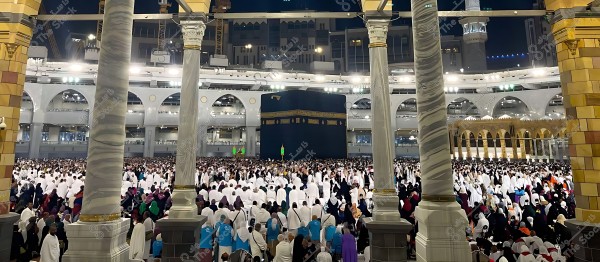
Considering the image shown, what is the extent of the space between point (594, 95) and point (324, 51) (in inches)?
1798

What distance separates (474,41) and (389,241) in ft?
157

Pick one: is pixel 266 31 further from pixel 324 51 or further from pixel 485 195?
pixel 485 195

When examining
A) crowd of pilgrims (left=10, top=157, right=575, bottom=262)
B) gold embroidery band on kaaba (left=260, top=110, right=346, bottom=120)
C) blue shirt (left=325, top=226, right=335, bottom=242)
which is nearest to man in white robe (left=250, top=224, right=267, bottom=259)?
crowd of pilgrims (left=10, top=157, right=575, bottom=262)

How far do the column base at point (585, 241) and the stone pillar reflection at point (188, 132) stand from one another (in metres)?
6.39

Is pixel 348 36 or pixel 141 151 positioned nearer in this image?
pixel 141 151

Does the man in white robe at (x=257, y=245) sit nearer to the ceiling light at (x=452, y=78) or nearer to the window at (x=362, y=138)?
the ceiling light at (x=452, y=78)

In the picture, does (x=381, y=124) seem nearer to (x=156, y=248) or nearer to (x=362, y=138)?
(x=156, y=248)

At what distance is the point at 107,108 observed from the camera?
12.3 feet

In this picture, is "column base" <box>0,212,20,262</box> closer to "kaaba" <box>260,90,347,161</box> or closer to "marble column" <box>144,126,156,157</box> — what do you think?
"kaaba" <box>260,90,347,161</box>

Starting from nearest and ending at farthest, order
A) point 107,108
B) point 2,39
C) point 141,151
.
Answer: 1. point 107,108
2. point 2,39
3. point 141,151

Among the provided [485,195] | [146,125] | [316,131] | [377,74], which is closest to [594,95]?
[377,74]

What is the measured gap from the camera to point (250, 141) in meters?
33.5

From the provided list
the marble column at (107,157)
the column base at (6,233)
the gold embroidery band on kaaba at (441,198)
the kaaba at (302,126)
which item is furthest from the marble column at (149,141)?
the gold embroidery band on kaaba at (441,198)

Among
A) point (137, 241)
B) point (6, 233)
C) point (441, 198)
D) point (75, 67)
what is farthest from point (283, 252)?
point (75, 67)
